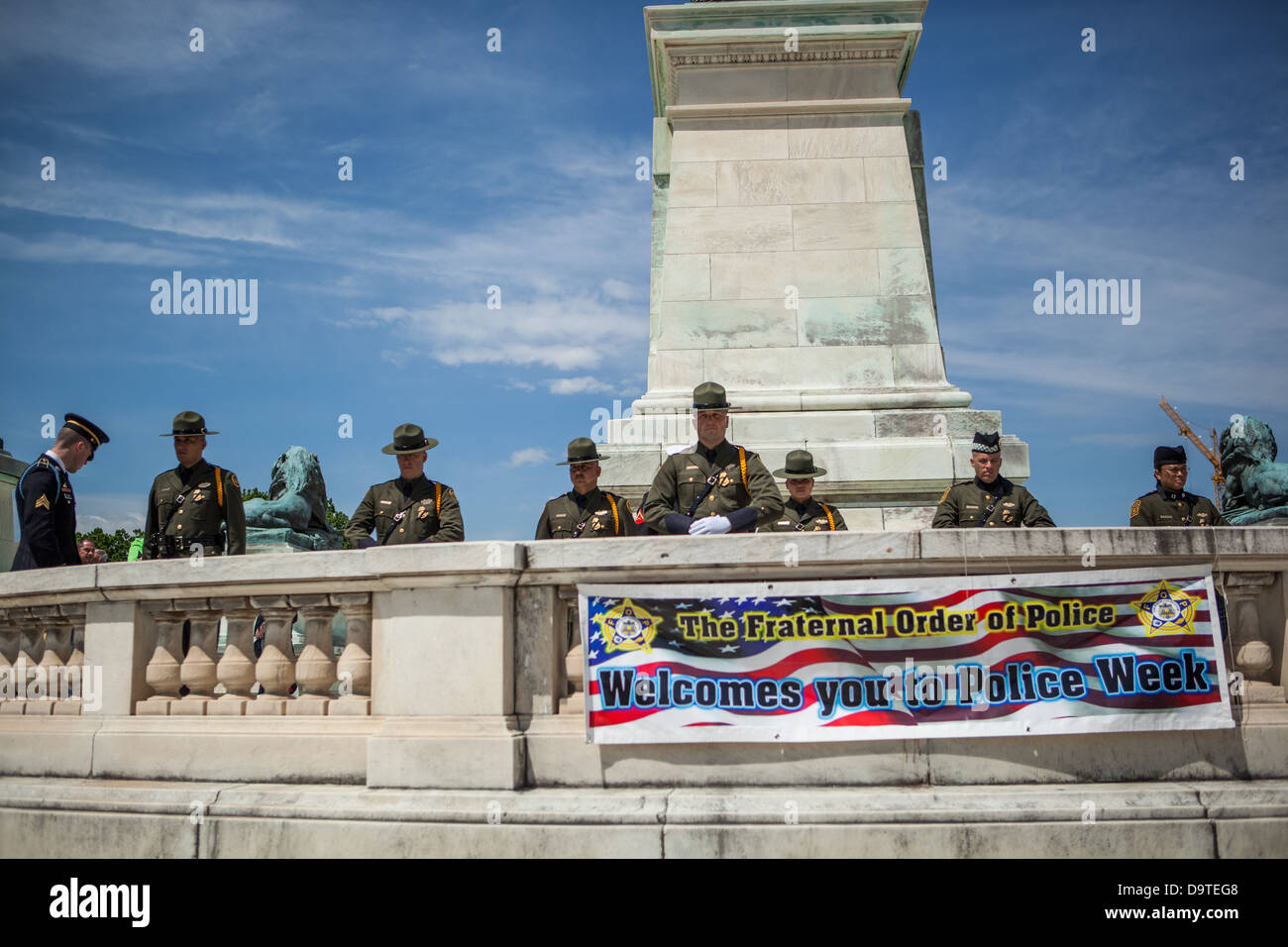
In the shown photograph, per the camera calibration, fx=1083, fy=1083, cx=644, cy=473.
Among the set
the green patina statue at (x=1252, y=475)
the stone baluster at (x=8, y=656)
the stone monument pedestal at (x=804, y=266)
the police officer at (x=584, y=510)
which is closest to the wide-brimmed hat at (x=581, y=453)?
the police officer at (x=584, y=510)

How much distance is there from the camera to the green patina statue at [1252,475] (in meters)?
11.9

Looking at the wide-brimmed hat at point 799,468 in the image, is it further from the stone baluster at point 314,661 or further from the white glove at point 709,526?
the stone baluster at point 314,661

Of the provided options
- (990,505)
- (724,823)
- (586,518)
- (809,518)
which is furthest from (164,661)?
(990,505)

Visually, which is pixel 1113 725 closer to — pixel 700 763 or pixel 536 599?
pixel 700 763

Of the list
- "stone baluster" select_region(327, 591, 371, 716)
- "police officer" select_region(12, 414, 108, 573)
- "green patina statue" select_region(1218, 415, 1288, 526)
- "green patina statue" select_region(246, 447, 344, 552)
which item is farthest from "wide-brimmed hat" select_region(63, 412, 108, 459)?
"green patina statue" select_region(1218, 415, 1288, 526)

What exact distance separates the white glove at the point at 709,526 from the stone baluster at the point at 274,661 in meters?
2.46

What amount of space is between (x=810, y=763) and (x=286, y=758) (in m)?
2.90

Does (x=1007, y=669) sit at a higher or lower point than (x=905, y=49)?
lower

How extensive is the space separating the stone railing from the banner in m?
0.10

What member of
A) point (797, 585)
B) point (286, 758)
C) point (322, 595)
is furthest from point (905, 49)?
point (286, 758)

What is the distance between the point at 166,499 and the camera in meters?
7.96

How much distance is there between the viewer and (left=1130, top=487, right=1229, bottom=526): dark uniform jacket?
27.9 ft

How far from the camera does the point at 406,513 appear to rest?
26.6ft

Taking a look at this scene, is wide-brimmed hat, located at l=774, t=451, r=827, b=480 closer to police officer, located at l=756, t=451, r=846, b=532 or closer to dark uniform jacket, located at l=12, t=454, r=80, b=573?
police officer, located at l=756, t=451, r=846, b=532
